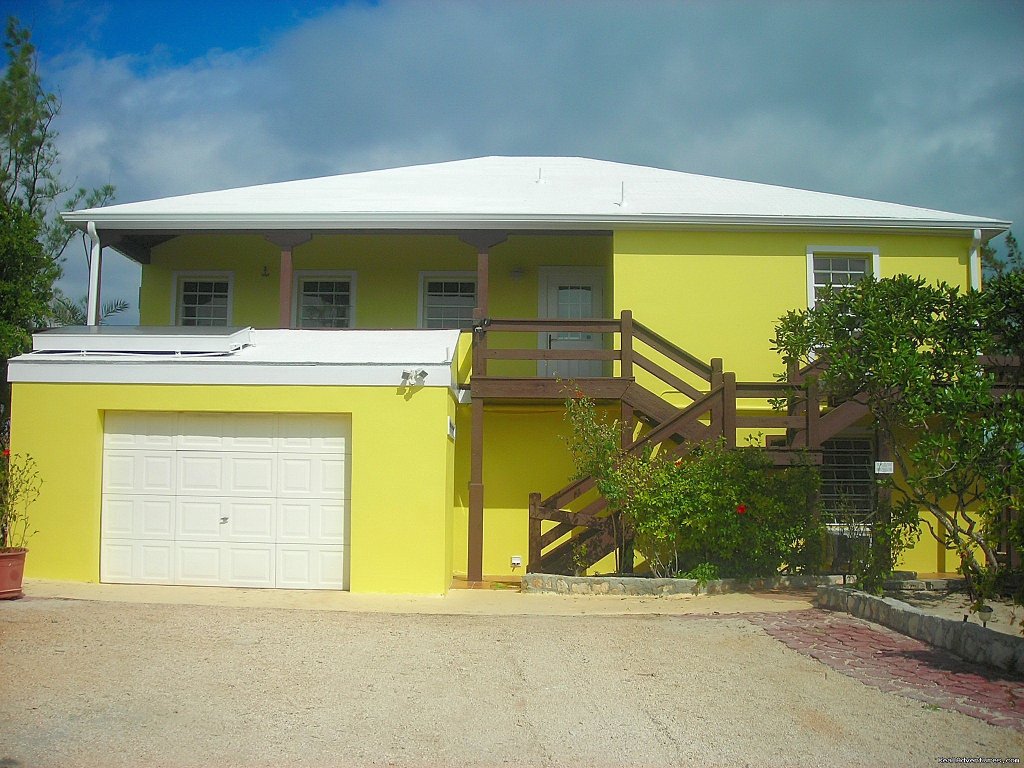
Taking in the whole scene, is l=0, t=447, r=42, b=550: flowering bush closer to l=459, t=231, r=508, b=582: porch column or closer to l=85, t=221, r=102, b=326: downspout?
l=85, t=221, r=102, b=326: downspout

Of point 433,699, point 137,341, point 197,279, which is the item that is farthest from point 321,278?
point 433,699

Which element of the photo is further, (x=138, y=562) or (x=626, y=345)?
(x=626, y=345)

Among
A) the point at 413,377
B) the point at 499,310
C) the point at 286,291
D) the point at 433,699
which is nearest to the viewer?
the point at 433,699

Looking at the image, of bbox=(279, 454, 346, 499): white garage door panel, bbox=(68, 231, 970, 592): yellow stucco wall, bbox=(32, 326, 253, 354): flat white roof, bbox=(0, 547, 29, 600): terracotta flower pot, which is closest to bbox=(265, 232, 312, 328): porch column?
bbox=(68, 231, 970, 592): yellow stucco wall

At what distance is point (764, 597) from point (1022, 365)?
3773mm

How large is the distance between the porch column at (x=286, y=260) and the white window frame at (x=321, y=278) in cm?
175

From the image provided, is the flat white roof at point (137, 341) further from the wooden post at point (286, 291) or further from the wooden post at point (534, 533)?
the wooden post at point (534, 533)

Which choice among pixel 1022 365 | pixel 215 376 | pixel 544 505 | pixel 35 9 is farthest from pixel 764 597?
pixel 35 9

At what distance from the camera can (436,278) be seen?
15.9 metres

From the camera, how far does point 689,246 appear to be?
14.4 meters

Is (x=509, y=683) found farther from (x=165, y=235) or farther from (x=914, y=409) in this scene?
(x=165, y=235)

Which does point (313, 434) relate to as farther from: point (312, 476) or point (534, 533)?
point (534, 533)

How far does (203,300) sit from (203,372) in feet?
17.8

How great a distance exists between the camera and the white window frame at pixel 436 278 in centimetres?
1575
